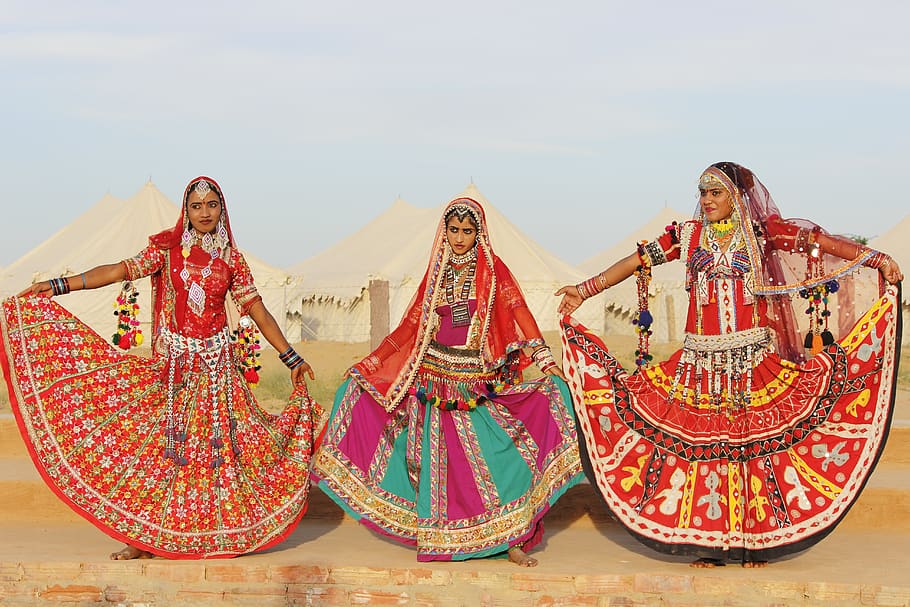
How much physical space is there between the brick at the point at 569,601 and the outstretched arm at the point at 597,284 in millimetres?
1309

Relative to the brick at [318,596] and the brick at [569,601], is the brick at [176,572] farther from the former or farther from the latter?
the brick at [569,601]

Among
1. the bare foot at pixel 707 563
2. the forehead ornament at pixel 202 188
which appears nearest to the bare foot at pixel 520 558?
the bare foot at pixel 707 563

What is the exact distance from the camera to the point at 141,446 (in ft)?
17.6

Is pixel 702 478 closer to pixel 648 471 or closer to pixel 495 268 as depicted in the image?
pixel 648 471

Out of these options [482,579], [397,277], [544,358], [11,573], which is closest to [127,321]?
[11,573]

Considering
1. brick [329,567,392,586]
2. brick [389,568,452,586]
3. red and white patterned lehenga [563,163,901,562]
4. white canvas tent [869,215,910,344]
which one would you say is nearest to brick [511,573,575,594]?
brick [389,568,452,586]

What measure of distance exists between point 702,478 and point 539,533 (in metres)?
0.86

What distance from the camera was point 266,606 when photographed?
16.2 feet

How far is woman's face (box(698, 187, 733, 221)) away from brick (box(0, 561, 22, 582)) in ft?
11.4

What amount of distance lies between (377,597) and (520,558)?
2.15 ft

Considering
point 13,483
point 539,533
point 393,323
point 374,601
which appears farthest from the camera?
point 393,323

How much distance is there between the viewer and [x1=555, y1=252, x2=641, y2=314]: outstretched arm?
5410mm

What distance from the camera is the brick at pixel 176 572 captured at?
501cm

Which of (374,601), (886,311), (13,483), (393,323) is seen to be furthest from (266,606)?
(393,323)
